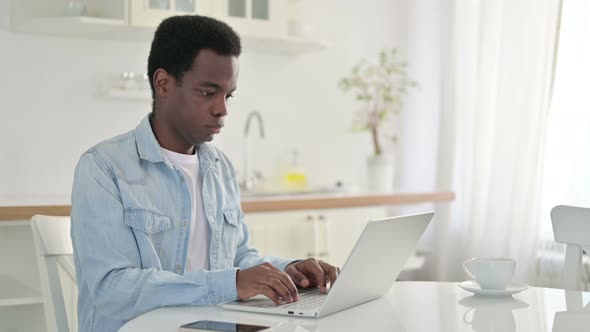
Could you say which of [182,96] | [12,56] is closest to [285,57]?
[12,56]

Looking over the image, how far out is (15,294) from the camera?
2.49 m

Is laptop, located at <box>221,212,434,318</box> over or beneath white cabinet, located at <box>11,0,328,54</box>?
beneath

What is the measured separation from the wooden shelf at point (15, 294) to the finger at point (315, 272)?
1265mm

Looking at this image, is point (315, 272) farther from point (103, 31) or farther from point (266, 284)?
point (103, 31)

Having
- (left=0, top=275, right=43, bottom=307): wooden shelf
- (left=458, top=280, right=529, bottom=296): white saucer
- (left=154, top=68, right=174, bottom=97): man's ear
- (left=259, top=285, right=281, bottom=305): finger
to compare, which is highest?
(left=154, top=68, right=174, bottom=97): man's ear

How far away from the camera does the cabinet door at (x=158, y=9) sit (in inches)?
125

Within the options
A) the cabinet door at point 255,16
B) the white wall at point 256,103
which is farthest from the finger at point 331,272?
the cabinet door at point 255,16

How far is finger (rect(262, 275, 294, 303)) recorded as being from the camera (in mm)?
1306

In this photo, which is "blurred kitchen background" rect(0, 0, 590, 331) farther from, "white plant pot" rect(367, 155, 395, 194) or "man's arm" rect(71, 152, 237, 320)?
"man's arm" rect(71, 152, 237, 320)

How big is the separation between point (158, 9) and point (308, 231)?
106 cm

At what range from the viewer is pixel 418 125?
423 cm

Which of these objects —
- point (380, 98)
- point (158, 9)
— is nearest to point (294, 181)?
point (380, 98)

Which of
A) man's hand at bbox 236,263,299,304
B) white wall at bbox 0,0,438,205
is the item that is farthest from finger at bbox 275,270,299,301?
white wall at bbox 0,0,438,205

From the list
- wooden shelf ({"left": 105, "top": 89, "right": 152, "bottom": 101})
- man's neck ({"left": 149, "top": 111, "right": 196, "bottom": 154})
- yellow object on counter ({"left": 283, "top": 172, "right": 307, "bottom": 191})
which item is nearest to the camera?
man's neck ({"left": 149, "top": 111, "right": 196, "bottom": 154})
